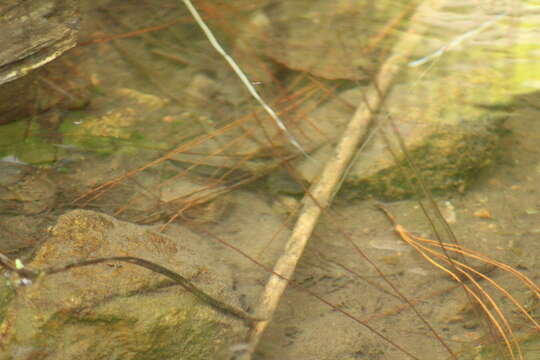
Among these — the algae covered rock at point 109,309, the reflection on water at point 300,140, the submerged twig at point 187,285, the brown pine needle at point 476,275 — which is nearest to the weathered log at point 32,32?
the reflection on water at point 300,140

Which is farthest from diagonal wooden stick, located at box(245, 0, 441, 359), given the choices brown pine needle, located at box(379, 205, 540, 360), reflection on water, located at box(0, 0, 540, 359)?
brown pine needle, located at box(379, 205, 540, 360)

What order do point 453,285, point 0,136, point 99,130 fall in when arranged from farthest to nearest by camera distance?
point 99,130 < point 0,136 < point 453,285

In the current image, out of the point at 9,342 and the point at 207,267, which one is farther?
the point at 207,267

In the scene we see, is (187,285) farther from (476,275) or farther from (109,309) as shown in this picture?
(476,275)

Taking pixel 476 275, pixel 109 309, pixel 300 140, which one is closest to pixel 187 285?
pixel 109 309

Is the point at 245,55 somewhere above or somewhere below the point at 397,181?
above

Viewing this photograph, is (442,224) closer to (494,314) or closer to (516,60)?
(494,314)

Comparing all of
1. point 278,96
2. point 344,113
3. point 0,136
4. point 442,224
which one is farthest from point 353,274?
point 0,136
